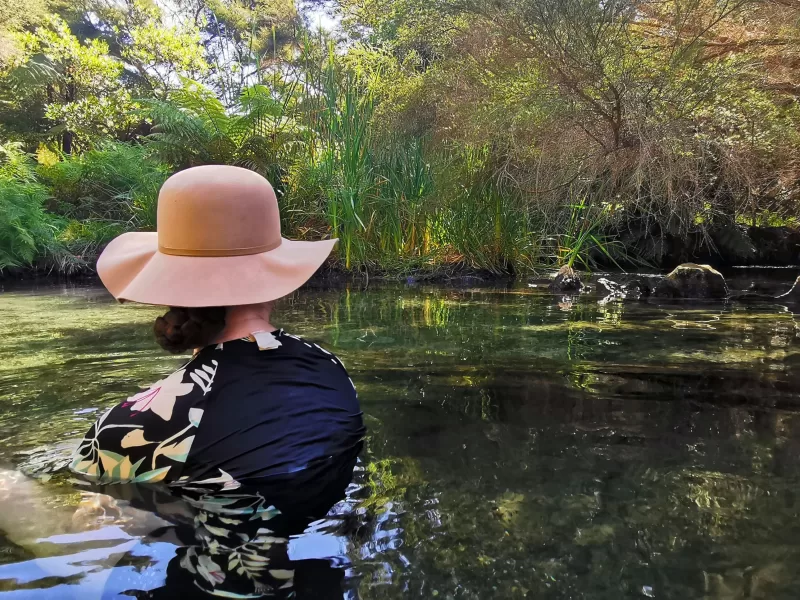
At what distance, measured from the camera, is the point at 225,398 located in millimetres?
1221

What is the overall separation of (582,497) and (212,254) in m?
1.05

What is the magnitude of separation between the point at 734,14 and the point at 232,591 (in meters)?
5.37

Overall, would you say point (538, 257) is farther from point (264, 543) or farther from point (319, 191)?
point (264, 543)

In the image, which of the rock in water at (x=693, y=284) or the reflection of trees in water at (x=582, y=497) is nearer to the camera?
the reflection of trees in water at (x=582, y=497)

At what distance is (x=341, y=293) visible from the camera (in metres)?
6.08

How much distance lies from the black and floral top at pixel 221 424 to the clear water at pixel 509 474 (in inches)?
6.0

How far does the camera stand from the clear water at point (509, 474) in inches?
45.5

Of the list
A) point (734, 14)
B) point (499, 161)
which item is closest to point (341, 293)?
point (499, 161)

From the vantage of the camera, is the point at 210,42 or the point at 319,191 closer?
the point at 319,191

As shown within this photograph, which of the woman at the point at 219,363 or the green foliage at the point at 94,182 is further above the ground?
the green foliage at the point at 94,182

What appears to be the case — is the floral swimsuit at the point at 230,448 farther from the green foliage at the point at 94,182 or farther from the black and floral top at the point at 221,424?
the green foliage at the point at 94,182

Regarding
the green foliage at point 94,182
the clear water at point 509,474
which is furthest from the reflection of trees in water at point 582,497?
the green foliage at point 94,182

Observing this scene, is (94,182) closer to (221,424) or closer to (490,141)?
(490,141)

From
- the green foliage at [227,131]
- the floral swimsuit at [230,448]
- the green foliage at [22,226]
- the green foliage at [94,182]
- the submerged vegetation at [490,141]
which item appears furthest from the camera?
the green foliage at [94,182]
